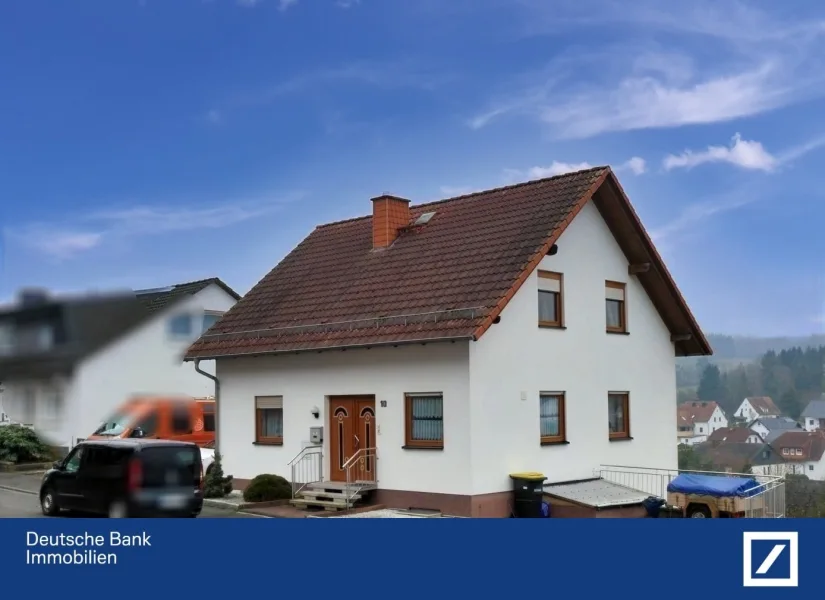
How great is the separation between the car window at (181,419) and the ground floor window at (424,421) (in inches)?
346

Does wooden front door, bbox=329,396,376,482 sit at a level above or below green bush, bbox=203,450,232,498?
above

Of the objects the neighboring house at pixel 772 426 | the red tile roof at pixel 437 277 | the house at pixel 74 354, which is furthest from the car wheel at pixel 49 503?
the neighboring house at pixel 772 426

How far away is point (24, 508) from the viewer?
17.3m

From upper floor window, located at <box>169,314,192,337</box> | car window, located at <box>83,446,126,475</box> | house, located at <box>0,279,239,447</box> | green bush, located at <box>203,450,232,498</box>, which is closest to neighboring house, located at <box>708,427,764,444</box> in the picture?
green bush, located at <box>203,450,232,498</box>

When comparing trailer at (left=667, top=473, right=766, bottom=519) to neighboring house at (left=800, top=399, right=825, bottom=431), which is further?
neighboring house at (left=800, top=399, right=825, bottom=431)

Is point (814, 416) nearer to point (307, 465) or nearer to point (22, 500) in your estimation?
point (307, 465)

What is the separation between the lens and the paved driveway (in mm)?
16672

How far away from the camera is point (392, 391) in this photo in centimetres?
1877

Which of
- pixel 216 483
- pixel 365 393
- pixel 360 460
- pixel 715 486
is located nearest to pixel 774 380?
pixel 715 486

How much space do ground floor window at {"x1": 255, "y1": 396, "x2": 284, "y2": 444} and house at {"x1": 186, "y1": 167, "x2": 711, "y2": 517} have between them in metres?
0.03

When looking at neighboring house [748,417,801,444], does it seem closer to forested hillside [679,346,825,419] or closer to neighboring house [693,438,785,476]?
neighboring house [693,438,785,476]

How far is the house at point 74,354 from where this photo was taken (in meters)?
7.04

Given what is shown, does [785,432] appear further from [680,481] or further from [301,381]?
[301,381]

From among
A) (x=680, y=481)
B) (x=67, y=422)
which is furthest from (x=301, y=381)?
(x=67, y=422)
